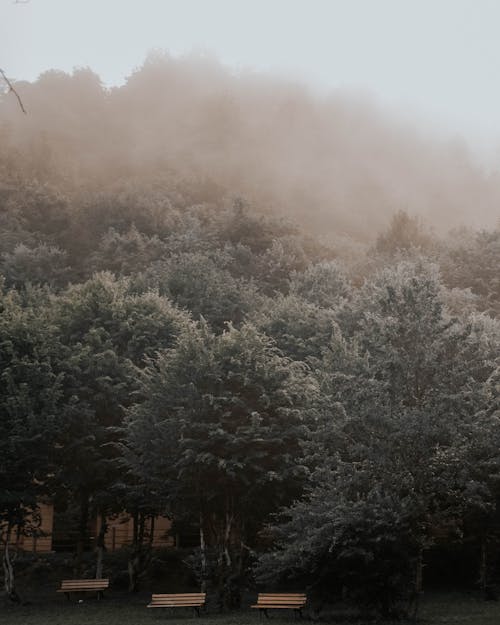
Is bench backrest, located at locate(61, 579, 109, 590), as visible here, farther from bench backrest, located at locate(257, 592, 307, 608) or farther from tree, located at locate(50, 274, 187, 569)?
bench backrest, located at locate(257, 592, 307, 608)

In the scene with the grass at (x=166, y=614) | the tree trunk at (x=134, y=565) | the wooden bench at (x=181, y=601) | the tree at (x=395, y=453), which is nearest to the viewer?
the tree at (x=395, y=453)

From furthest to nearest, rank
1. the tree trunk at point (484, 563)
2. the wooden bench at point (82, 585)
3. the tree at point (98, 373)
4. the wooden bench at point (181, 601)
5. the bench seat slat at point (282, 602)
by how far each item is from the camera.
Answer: the tree at point (98, 373) < the wooden bench at point (82, 585) < the tree trunk at point (484, 563) < the wooden bench at point (181, 601) < the bench seat slat at point (282, 602)

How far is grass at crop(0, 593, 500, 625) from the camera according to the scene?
2369cm

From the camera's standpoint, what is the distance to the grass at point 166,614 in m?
23.7

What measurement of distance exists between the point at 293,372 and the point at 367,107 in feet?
354

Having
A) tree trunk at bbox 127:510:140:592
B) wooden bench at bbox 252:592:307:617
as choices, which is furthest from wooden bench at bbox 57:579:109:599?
wooden bench at bbox 252:592:307:617

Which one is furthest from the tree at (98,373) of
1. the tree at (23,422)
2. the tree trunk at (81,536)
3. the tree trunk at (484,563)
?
the tree trunk at (484,563)

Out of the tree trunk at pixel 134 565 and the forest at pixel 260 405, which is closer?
the forest at pixel 260 405

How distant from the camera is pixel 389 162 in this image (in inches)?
4567

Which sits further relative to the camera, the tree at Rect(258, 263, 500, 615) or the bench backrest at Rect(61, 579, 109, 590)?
the bench backrest at Rect(61, 579, 109, 590)

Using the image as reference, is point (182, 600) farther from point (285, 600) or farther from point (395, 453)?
point (395, 453)

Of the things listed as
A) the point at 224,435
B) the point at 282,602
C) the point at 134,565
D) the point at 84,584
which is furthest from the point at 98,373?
the point at 282,602

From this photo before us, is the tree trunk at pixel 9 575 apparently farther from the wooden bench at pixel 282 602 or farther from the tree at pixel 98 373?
the wooden bench at pixel 282 602

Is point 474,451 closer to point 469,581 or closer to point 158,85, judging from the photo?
point 469,581
